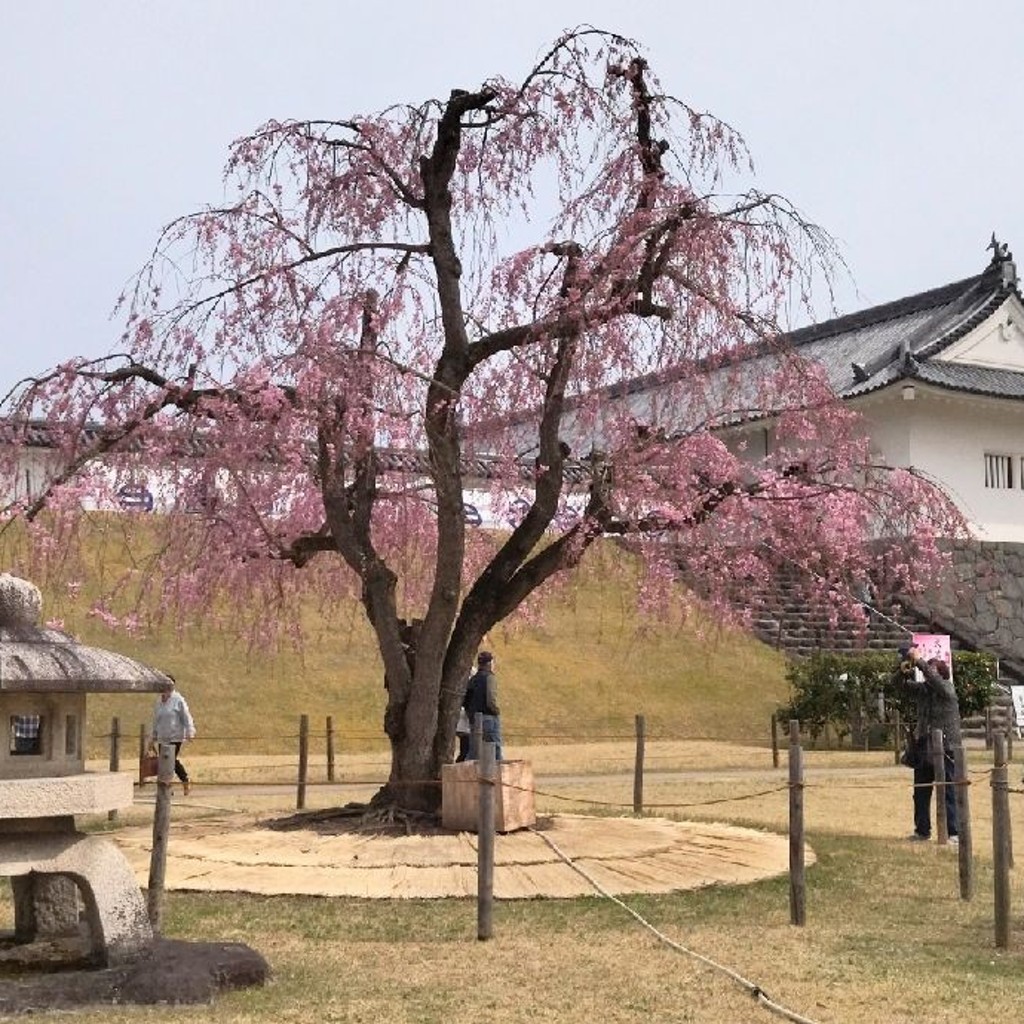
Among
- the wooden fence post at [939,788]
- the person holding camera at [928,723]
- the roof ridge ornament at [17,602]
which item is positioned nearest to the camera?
the roof ridge ornament at [17,602]

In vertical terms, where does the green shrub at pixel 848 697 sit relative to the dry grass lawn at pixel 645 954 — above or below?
above

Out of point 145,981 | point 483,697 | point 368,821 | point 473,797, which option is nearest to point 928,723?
point 473,797

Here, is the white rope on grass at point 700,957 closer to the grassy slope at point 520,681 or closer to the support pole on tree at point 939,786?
the support pole on tree at point 939,786

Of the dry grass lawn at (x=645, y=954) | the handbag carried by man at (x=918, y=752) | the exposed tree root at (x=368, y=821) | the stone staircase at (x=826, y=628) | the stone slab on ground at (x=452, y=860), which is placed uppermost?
the stone staircase at (x=826, y=628)

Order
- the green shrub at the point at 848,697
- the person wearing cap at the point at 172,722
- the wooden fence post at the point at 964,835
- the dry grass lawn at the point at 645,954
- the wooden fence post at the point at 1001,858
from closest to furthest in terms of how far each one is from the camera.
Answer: the dry grass lawn at the point at 645,954, the wooden fence post at the point at 1001,858, the wooden fence post at the point at 964,835, the person wearing cap at the point at 172,722, the green shrub at the point at 848,697

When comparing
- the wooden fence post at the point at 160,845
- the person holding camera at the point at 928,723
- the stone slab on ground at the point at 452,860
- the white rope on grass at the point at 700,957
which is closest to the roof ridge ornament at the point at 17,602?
the wooden fence post at the point at 160,845

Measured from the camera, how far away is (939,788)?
12938 mm

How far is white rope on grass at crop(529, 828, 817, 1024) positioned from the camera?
6.68m

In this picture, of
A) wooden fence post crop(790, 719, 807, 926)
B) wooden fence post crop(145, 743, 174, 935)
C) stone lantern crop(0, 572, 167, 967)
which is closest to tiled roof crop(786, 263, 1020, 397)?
wooden fence post crop(790, 719, 807, 926)

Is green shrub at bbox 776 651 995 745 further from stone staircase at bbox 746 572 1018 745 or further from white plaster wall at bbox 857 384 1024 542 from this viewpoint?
white plaster wall at bbox 857 384 1024 542

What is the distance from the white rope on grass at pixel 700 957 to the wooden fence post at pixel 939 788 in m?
3.39

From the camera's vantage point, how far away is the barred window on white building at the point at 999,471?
111 feet

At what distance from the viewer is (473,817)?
39.2 ft

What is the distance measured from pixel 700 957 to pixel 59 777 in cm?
352
